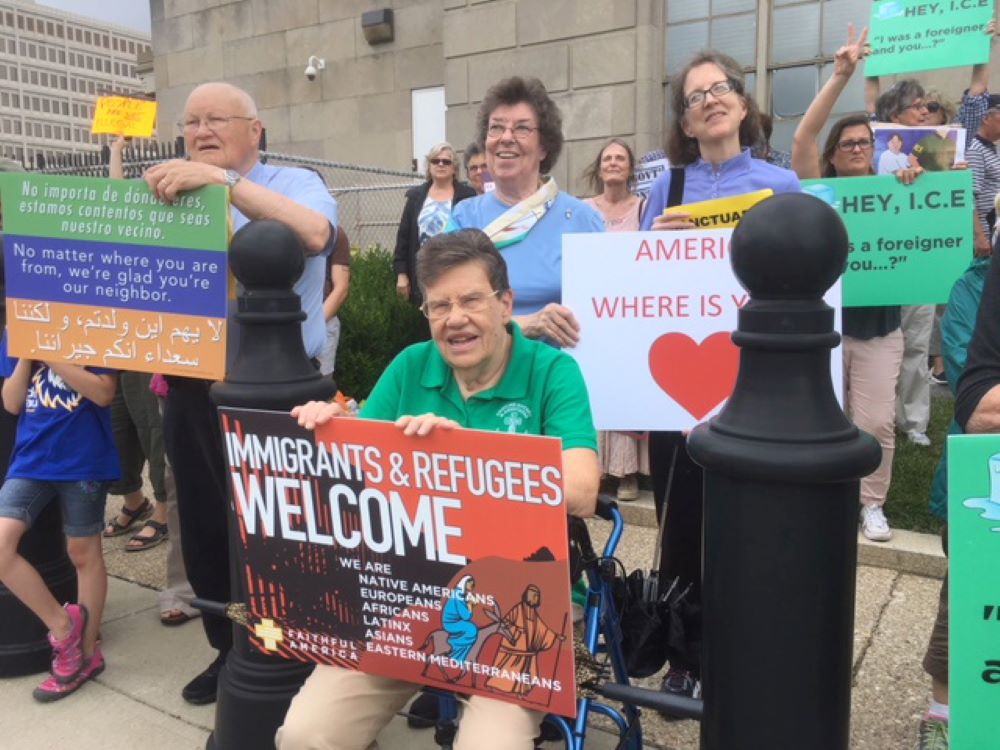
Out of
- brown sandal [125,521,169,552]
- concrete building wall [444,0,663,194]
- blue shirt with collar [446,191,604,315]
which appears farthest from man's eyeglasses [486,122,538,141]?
concrete building wall [444,0,663,194]

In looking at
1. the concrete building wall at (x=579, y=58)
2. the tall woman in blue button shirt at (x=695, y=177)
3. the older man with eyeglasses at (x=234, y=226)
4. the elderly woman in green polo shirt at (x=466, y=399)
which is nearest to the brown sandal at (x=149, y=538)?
the older man with eyeglasses at (x=234, y=226)

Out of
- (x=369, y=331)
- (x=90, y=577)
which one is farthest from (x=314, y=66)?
(x=90, y=577)

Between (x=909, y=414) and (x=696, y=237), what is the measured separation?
373cm

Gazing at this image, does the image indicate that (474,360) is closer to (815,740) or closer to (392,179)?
(815,740)

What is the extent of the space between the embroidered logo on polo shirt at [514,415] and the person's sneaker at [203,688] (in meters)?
1.65

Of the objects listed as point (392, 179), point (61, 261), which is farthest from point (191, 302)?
point (392, 179)

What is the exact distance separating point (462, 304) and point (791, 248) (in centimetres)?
92

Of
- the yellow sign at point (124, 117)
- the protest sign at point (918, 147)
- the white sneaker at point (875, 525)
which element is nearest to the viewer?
the white sneaker at point (875, 525)

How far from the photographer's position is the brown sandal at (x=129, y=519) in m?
4.89

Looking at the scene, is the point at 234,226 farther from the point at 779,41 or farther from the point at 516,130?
the point at 779,41

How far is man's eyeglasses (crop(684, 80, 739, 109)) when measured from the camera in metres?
2.70

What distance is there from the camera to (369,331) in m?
6.42

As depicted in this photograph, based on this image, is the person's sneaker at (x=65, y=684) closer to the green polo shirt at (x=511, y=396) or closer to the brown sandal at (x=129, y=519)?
the brown sandal at (x=129, y=519)

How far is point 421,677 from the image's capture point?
1956mm
